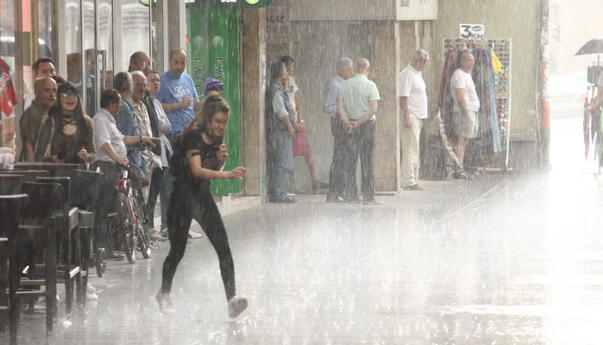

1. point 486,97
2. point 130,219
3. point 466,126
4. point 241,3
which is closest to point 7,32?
point 130,219

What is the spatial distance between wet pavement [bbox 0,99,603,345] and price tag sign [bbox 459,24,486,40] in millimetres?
7757

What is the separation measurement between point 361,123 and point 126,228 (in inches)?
287

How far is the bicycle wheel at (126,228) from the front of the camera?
12594mm

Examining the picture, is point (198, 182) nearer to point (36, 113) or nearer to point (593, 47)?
point (36, 113)

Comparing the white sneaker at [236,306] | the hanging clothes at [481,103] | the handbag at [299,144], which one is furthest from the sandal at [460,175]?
the white sneaker at [236,306]

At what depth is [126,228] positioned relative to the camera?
1262 cm

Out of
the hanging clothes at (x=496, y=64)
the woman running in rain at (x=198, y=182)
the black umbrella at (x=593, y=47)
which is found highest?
the black umbrella at (x=593, y=47)

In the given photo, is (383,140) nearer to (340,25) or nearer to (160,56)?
(340,25)

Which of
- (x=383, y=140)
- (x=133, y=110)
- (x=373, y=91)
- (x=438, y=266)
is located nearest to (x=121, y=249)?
(x=133, y=110)

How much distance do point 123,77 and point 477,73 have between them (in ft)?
44.0

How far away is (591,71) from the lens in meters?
26.5

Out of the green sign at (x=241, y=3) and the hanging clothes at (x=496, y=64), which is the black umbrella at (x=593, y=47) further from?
the green sign at (x=241, y=3)

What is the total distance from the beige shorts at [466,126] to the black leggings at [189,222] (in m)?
15.6

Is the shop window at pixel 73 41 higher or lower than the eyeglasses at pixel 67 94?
higher
